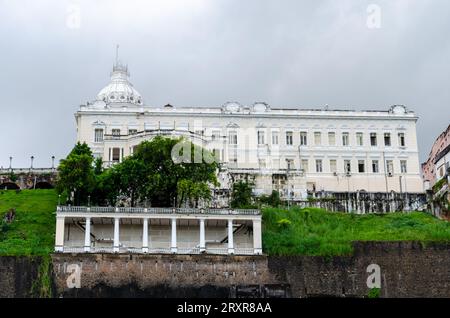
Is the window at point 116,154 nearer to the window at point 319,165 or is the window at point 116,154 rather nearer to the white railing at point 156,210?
the white railing at point 156,210

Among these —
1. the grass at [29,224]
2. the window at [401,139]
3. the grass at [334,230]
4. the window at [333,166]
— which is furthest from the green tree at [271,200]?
the window at [401,139]

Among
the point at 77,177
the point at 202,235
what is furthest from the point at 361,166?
the point at 77,177

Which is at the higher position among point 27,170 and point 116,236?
point 27,170

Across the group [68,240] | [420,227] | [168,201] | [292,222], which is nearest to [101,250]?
[68,240]

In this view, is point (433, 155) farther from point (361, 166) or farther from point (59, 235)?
point (59, 235)

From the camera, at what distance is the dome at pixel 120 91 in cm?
9012

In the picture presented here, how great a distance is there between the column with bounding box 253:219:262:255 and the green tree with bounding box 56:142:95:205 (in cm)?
1367

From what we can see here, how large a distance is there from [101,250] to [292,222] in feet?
50.8

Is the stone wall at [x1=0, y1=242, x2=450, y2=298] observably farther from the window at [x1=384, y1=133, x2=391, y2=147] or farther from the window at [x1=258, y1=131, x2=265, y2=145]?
the window at [x1=384, y1=133, x2=391, y2=147]

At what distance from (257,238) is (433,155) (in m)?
44.0

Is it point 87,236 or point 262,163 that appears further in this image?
point 262,163

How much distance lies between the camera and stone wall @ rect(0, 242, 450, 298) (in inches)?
2301

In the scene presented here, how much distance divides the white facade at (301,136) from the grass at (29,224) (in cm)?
1205

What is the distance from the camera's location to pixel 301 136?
3425 inches
